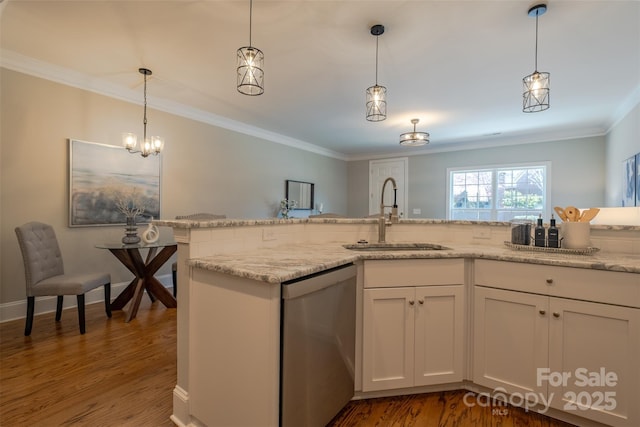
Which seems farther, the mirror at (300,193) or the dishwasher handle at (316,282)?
the mirror at (300,193)

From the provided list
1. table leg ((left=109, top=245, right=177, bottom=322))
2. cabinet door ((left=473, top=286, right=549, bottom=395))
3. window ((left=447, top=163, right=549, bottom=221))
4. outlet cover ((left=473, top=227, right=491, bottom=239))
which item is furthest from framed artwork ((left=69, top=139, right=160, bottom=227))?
window ((left=447, top=163, right=549, bottom=221))

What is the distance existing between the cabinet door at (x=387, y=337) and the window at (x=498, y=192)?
4820mm

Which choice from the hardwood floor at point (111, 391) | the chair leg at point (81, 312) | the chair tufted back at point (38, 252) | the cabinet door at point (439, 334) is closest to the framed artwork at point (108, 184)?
the chair tufted back at point (38, 252)

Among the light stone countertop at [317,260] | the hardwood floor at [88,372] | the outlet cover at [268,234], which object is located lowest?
the hardwood floor at [88,372]

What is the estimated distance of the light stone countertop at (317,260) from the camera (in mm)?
1245

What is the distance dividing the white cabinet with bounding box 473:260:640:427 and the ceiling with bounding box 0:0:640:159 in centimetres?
184

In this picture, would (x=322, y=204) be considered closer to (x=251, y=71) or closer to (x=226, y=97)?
(x=226, y=97)

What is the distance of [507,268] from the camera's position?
5.35ft

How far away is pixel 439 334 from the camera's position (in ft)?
5.64

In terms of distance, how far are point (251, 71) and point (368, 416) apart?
2.14 metres

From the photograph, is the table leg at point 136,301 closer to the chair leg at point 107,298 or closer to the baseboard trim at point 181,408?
the chair leg at point 107,298

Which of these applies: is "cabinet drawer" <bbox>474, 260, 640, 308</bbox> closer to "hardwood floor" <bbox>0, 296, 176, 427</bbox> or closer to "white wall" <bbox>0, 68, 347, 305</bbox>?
"hardwood floor" <bbox>0, 296, 176, 427</bbox>

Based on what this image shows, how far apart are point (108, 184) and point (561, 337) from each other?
13.9 ft

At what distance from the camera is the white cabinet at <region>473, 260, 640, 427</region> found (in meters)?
1.37
